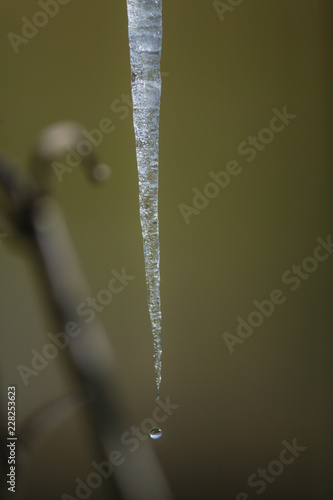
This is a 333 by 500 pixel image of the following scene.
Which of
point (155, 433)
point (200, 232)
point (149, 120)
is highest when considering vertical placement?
point (149, 120)

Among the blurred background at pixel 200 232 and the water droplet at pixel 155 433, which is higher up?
the blurred background at pixel 200 232

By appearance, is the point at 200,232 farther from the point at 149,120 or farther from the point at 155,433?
the point at 155,433

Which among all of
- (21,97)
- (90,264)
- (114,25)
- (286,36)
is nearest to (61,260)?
(90,264)

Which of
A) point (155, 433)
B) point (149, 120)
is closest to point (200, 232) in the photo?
point (149, 120)

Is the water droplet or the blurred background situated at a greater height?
the blurred background

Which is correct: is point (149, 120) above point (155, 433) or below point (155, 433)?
above
